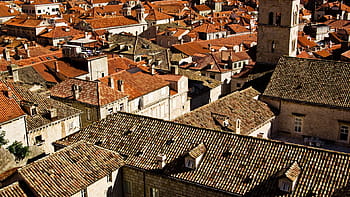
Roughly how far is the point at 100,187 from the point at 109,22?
284ft

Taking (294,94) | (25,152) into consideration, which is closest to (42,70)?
(25,152)

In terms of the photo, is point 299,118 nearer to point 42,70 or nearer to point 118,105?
point 118,105

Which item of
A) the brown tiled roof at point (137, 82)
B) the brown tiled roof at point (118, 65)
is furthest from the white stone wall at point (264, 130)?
the brown tiled roof at point (118, 65)

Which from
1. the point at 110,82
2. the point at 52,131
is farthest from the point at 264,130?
the point at 52,131

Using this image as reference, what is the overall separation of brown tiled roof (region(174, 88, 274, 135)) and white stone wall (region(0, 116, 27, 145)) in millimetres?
13272

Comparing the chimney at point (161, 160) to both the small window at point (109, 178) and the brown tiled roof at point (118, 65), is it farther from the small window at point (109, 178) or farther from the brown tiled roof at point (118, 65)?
the brown tiled roof at point (118, 65)

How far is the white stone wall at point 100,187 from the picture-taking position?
88.8ft

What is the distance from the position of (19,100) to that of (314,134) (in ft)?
96.0

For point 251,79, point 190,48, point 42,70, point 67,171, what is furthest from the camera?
point 190,48

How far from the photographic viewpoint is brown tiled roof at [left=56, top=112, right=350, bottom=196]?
2509cm

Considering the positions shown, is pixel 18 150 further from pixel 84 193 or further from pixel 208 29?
pixel 208 29

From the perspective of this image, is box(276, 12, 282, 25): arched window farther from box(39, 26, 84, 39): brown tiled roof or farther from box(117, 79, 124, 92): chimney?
box(39, 26, 84, 39): brown tiled roof

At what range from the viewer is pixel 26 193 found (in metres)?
25.0

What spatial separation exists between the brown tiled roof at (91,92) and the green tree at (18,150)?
438 inches
